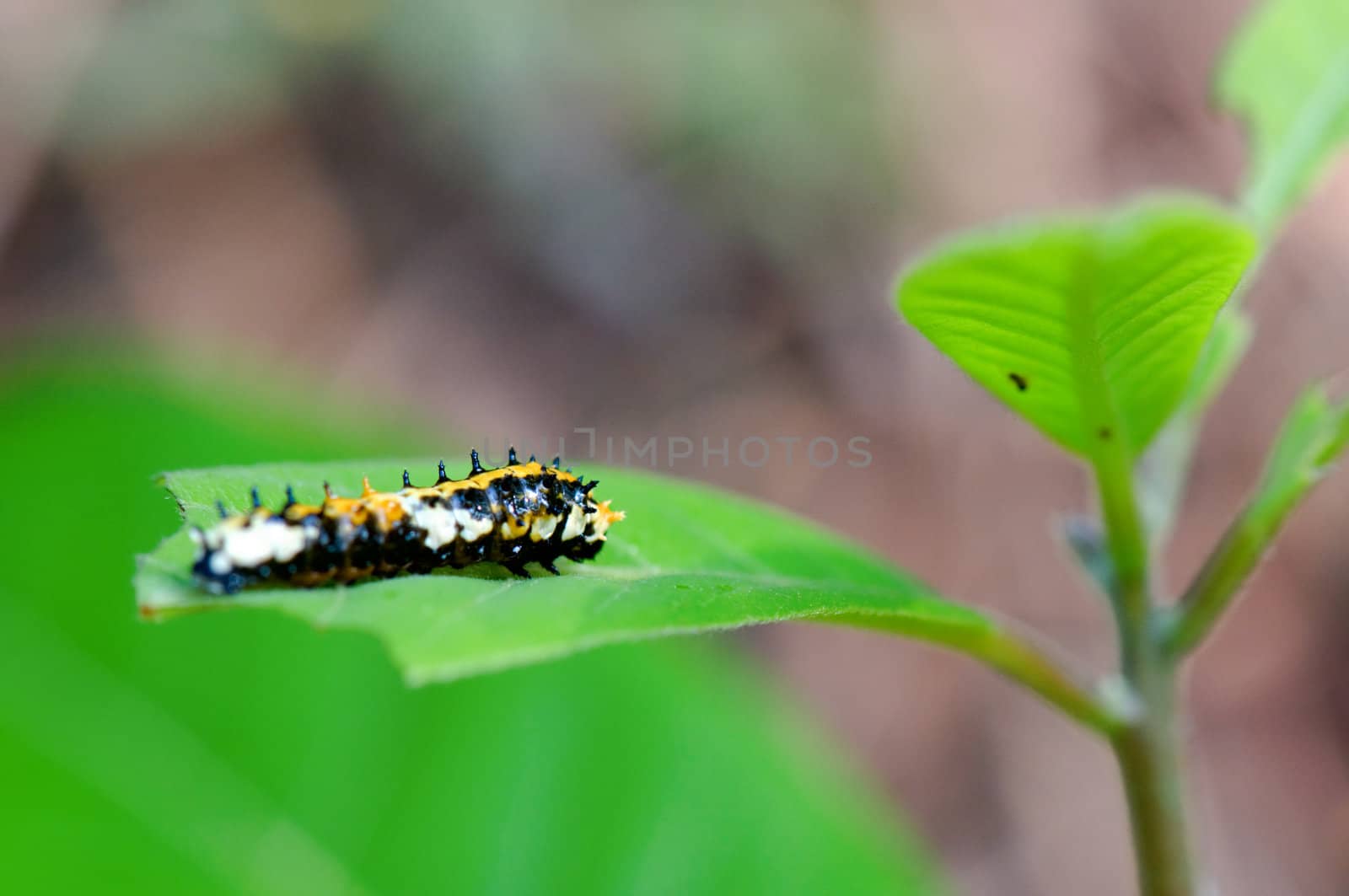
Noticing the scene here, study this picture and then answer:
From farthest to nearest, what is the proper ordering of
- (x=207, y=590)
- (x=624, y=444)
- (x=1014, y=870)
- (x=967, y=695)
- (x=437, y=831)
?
(x=624, y=444), (x=967, y=695), (x=1014, y=870), (x=437, y=831), (x=207, y=590)

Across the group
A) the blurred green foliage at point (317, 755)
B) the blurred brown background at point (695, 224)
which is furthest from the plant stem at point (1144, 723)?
the blurred brown background at point (695, 224)

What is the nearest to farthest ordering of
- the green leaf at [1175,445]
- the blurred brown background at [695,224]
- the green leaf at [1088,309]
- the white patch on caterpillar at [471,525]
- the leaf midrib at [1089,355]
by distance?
the green leaf at [1088,309]
the leaf midrib at [1089,355]
the green leaf at [1175,445]
the white patch on caterpillar at [471,525]
the blurred brown background at [695,224]

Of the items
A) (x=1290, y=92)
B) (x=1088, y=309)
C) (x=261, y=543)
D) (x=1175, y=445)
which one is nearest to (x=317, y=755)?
(x=261, y=543)

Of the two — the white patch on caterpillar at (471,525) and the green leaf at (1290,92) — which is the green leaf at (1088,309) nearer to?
the green leaf at (1290,92)

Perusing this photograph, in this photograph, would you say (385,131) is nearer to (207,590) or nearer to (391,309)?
(391,309)

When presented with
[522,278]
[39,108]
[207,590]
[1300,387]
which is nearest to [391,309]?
[522,278]

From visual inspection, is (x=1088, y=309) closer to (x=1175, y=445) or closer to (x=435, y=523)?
(x=1175, y=445)

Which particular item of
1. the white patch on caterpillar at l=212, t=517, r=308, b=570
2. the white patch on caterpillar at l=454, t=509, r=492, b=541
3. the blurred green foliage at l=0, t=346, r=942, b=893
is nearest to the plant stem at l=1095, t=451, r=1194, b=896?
the white patch on caterpillar at l=454, t=509, r=492, b=541
